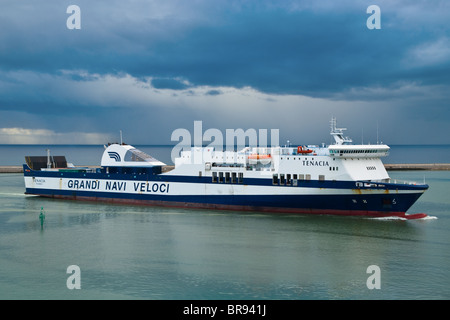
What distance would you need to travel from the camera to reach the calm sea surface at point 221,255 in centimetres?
1634

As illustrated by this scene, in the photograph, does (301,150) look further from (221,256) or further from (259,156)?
(221,256)

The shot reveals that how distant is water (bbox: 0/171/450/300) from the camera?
1633cm

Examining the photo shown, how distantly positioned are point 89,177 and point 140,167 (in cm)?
564

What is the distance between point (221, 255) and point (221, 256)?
188 millimetres

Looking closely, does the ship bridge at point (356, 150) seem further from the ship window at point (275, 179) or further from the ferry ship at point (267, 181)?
the ship window at point (275, 179)

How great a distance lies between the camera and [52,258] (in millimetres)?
20516

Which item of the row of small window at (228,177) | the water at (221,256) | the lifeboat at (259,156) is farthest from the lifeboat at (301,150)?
the water at (221,256)

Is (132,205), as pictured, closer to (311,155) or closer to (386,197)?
(311,155)

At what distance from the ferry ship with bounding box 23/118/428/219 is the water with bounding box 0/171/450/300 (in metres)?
1.31

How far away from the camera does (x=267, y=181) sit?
31.8 meters

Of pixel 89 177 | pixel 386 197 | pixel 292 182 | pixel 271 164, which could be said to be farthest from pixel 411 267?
pixel 89 177

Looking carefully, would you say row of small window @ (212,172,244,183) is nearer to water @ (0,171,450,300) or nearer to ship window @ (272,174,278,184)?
ship window @ (272,174,278,184)

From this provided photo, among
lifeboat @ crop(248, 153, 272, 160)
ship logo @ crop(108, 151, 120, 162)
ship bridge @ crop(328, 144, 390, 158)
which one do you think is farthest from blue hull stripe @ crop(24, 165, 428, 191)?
ship bridge @ crop(328, 144, 390, 158)

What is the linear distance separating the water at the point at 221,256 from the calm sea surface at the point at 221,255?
5cm
